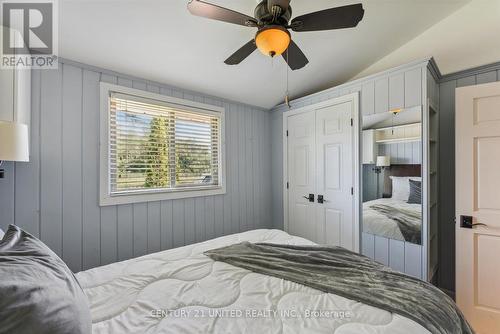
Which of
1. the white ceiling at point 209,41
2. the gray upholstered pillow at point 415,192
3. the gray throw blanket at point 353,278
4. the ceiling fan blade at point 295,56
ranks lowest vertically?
the gray throw blanket at point 353,278

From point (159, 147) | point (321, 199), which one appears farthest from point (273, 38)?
point (321, 199)

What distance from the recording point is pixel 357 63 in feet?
8.98

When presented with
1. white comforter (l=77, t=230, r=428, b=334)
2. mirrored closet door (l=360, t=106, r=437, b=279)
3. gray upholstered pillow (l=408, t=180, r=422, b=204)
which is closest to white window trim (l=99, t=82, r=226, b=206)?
white comforter (l=77, t=230, r=428, b=334)

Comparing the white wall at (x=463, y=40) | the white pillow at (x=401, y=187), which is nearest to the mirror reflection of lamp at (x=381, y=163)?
the white pillow at (x=401, y=187)

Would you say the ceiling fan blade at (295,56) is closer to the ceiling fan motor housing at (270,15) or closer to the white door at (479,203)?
the ceiling fan motor housing at (270,15)

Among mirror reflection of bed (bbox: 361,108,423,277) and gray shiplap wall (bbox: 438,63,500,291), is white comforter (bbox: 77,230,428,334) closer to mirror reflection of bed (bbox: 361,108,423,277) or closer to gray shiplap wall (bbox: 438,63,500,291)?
mirror reflection of bed (bbox: 361,108,423,277)

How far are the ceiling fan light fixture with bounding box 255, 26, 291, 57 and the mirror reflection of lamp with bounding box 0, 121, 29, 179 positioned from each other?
1.41m

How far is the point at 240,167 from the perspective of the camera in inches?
128

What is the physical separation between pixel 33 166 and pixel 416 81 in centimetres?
332

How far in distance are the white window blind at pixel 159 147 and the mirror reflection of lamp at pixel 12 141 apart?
918 millimetres

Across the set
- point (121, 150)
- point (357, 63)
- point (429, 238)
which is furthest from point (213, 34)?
point (429, 238)

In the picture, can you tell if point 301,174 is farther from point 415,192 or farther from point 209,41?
point 209,41

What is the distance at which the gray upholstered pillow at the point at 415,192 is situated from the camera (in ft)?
6.89

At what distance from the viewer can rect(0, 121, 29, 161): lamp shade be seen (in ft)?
3.94
